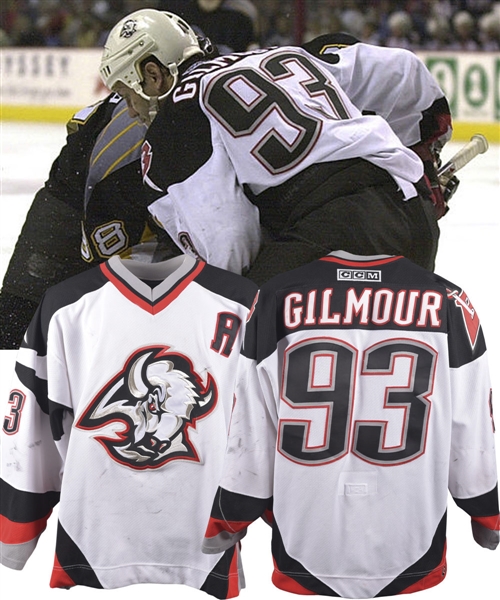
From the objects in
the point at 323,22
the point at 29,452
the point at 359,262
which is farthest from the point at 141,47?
the point at 323,22

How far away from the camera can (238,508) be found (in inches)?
65.9

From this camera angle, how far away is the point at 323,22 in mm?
6102

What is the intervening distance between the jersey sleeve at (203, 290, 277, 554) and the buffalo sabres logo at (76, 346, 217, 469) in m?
0.07

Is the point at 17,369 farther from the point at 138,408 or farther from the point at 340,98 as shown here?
the point at 340,98

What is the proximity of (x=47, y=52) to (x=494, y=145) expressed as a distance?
249 cm

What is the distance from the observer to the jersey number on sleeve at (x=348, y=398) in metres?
1.62

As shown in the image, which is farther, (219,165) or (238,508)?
(219,165)

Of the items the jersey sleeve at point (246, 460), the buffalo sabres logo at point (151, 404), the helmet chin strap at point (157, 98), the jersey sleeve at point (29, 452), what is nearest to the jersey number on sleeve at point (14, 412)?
the jersey sleeve at point (29, 452)

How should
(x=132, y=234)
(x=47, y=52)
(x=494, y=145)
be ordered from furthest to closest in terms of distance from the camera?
(x=47, y=52) → (x=494, y=145) → (x=132, y=234)

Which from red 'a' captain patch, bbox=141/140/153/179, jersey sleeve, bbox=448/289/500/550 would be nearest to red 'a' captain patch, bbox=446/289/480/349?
jersey sleeve, bbox=448/289/500/550

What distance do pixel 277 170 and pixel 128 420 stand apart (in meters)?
0.45

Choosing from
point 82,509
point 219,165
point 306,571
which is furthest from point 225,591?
point 219,165

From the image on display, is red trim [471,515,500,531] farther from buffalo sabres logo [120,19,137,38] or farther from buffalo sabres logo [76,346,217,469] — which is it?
buffalo sabres logo [120,19,137,38]

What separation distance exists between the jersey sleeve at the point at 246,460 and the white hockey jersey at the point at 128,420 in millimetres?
42
